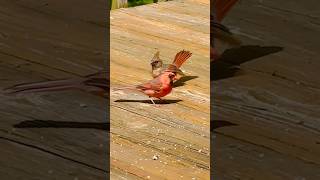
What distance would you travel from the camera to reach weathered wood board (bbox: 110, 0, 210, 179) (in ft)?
8.99

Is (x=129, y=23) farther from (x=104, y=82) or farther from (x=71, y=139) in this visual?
(x=71, y=139)

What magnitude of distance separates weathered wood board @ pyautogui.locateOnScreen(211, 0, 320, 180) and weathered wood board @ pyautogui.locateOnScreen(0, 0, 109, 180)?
1.31ft

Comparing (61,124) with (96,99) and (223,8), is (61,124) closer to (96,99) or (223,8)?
(96,99)

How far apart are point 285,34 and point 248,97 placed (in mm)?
226

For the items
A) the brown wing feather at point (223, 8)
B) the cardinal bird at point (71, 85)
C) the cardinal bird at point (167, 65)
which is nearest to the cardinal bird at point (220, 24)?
the brown wing feather at point (223, 8)

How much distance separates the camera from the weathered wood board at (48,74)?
2.68m

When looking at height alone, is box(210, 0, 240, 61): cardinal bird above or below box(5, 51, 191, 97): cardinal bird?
above

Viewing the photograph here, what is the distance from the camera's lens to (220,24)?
2.85 metres

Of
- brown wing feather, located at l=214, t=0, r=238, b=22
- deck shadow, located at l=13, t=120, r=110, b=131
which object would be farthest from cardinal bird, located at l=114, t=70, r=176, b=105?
brown wing feather, located at l=214, t=0, r=238, b=22

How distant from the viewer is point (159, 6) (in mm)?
2809

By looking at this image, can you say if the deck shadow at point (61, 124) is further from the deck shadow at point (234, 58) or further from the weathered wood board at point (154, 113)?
the deck shadow at point (234, 58)

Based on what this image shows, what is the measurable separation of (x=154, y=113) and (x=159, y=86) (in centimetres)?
8

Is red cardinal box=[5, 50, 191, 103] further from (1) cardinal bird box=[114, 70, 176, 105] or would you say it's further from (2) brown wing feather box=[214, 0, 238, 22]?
(2) brown wing feather box=[214, 0, 238, 22]

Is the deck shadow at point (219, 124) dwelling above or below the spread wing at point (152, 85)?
below
